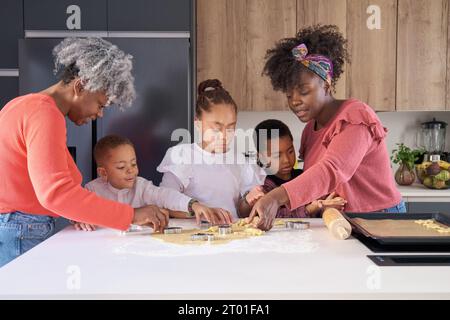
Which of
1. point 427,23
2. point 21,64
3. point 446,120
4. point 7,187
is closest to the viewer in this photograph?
point 7,187

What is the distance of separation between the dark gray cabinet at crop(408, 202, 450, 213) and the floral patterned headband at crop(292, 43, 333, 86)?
1.42 m

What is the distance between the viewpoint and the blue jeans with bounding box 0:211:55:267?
59.9 inches

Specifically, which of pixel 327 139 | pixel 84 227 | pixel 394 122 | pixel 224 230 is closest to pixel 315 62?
pixel 327 139

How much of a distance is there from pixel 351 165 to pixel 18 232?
0.99 metres

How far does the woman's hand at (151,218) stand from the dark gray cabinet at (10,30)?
6.28 feet

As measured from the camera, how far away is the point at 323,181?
1562 mm

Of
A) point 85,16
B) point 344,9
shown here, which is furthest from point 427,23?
point 85,16

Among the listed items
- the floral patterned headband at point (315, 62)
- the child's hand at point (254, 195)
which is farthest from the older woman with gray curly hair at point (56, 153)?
the floral patterned headband at point (315, 62)

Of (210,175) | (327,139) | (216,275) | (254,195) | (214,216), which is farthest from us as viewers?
(210,175)

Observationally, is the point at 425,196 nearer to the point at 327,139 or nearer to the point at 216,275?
the point at 327,139

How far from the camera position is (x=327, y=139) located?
182cm

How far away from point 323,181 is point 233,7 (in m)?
1.96

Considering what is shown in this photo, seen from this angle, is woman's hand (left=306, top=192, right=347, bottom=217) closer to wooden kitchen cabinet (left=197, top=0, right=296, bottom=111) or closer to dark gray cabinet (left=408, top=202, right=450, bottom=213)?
dark gray cabinet (left=408, top=202, right=450, bottom=213)
